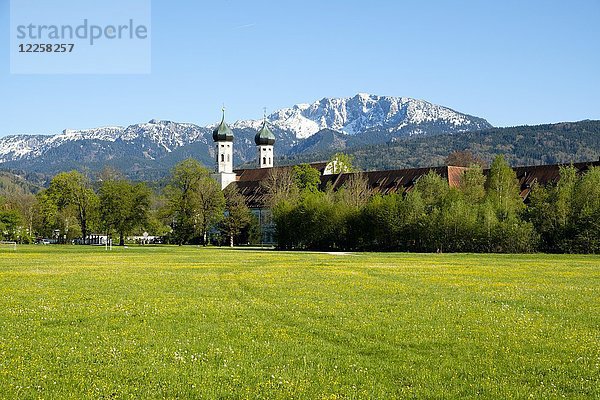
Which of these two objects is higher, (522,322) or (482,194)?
(482,194)

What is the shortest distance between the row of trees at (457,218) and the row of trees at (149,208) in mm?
21633

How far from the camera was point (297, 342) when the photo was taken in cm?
1566

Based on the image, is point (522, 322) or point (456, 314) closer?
point (522, 322)

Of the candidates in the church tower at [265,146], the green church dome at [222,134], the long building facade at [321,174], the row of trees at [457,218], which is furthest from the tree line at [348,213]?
the green church dome at [222,134]

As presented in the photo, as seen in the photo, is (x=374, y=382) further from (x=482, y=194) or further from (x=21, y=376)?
(x=482, y=194)

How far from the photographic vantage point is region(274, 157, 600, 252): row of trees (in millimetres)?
69250

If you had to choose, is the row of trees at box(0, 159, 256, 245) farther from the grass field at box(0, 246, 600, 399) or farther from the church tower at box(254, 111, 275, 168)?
the grass field at box(0, 246, 600, 399)

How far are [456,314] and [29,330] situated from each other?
1081cm

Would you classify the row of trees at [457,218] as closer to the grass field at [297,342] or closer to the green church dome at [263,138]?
the grass field at [297,342]

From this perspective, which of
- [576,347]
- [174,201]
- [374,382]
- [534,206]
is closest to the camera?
[374,382]

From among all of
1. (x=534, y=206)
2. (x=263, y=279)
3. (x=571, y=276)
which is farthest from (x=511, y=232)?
(x=263, y=279)

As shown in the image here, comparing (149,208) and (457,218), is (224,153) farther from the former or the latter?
(457,218)

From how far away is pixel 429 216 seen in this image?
75.4 meters

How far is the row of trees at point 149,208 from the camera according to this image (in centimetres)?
10806
